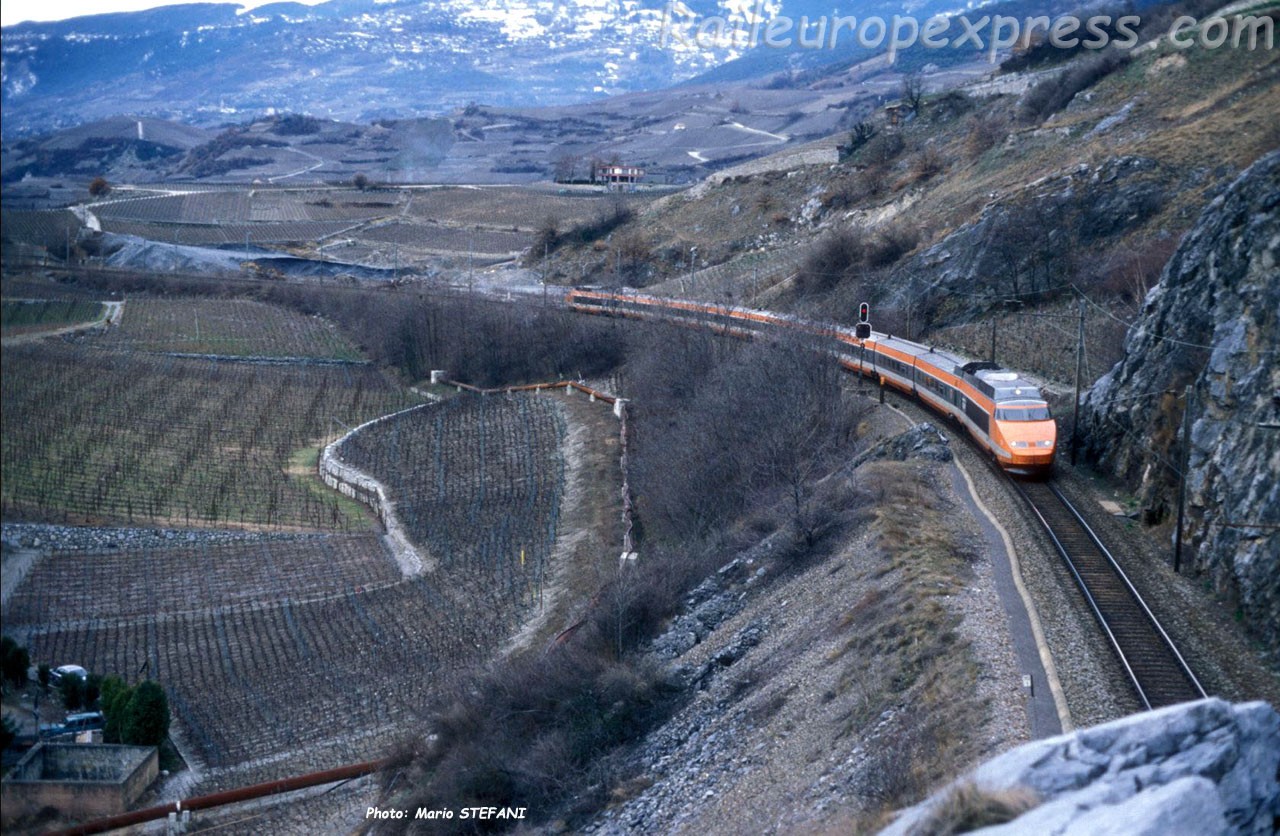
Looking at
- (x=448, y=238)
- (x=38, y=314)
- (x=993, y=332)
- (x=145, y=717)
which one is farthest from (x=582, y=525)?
(x=448, y=238)

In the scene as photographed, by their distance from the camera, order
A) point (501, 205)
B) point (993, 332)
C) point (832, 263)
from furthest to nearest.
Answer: point (501, 205)
point (832, 263)
point (993, 332)

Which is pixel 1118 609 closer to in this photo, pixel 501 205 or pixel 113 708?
pixel 113 708

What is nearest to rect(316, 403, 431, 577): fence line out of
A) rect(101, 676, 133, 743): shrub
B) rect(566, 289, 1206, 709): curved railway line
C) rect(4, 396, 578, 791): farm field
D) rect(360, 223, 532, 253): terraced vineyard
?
rect(4, 396, 578, 791): farm field

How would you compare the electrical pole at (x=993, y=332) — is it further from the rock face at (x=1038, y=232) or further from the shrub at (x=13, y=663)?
the shrub at (x=13, y=663)

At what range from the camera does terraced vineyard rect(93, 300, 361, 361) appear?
109 feet

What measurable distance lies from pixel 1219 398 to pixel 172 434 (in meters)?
18.6

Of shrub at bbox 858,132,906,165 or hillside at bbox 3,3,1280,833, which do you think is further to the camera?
shrub at bbox 858,132,906,165

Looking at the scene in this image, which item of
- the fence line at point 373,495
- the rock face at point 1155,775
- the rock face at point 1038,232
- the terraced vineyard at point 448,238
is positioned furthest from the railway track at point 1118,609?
the terraced vineyard at point 448,238

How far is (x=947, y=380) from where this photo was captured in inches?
948

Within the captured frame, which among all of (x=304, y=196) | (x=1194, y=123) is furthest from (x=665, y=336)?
(x=304, y=196)

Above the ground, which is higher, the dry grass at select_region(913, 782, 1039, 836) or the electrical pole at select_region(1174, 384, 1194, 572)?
the dry grass at select_region(913, 782, 1039, 836)

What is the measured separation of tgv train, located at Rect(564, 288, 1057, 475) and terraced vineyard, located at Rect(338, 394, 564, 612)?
655 cm

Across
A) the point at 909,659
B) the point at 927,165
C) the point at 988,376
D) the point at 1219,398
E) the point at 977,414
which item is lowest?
the point at 909,659

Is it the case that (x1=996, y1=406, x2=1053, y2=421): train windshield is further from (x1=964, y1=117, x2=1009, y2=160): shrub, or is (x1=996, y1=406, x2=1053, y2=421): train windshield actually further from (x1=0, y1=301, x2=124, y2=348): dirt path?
(x1=964, y1=117, x2=1009, y2=160): shrub
